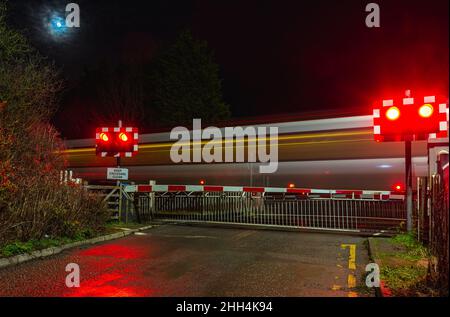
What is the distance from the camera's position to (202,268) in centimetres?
639

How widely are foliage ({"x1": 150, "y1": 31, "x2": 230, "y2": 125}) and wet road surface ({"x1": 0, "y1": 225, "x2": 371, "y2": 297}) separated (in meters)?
28.0

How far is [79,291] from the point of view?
5.15m

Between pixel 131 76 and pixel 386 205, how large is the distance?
103 ft

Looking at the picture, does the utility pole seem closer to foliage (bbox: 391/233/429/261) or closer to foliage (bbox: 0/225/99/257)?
foliage (bbox: 391/233/429/261)

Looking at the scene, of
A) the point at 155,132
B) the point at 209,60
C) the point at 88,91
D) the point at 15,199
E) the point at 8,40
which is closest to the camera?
the point at 15,199

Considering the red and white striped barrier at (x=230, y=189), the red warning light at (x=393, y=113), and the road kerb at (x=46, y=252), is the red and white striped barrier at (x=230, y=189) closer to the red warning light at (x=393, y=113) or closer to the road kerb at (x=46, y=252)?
the road kerb at (x=46, y=252)

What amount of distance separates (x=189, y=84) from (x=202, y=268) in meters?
32.0

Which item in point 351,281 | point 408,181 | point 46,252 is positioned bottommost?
point 351,281

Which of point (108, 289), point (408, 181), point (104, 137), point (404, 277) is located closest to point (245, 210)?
point (104, 137)

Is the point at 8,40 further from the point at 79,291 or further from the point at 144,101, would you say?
the point at 144,101

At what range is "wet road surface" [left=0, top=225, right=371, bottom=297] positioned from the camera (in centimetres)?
522

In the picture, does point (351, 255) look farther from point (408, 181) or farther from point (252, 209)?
point (252, 209)

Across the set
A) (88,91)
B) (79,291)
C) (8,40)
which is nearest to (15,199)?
(79,291)

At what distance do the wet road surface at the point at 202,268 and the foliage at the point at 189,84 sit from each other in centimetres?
2798
